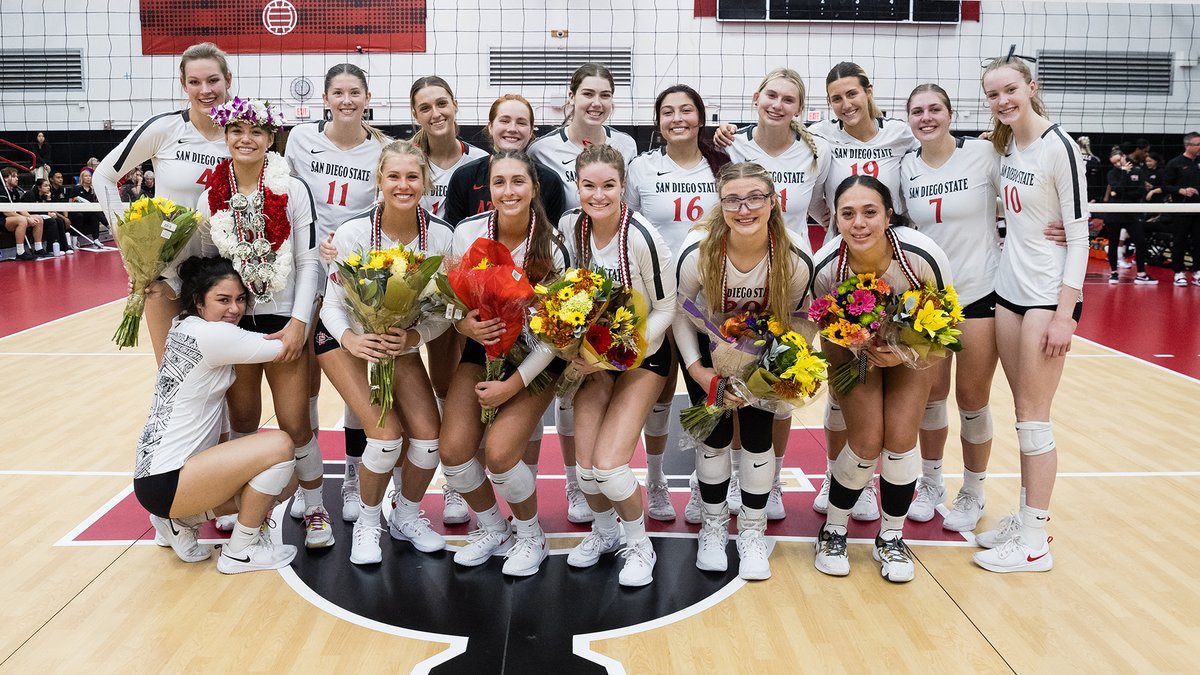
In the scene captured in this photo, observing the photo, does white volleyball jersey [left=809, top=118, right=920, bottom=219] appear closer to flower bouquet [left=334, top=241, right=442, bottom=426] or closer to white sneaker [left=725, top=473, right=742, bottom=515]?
white sneaker [left=725, top=473, right=742, bottom=515]

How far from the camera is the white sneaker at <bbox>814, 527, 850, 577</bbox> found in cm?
333

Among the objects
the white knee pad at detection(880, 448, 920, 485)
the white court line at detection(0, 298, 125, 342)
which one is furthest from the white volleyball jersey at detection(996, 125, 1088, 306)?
the white court line at detection(0, 298, 125, 342)

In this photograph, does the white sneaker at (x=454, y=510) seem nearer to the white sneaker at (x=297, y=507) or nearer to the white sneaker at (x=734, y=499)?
the white sneaker at (x=297, y=507)

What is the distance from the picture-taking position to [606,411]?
3.36m

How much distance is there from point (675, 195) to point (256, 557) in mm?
2108

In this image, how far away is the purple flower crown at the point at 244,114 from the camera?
333 centimetres

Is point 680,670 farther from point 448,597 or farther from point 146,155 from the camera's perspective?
point 146,155

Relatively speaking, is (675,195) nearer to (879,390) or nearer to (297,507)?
(879,390)

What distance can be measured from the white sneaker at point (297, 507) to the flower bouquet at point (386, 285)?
99cm

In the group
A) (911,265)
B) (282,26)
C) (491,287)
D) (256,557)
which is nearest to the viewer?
(491,287)

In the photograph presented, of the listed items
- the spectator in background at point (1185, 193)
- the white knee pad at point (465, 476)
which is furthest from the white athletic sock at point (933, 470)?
the spectator in background at point (1185, 193)

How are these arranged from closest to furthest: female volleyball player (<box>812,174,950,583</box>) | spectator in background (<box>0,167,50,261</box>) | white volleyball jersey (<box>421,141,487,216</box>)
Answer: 1. female volleyball player (<box>812,174,950,583</box>)
2. white volleyball jersey (<box>421,141,487,216</box>)
3. spectator in background (<box>0,167,50,261</box>)

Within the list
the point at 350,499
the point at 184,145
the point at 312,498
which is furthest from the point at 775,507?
Result: the point at 184,145

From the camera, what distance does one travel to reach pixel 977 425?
145 inches
